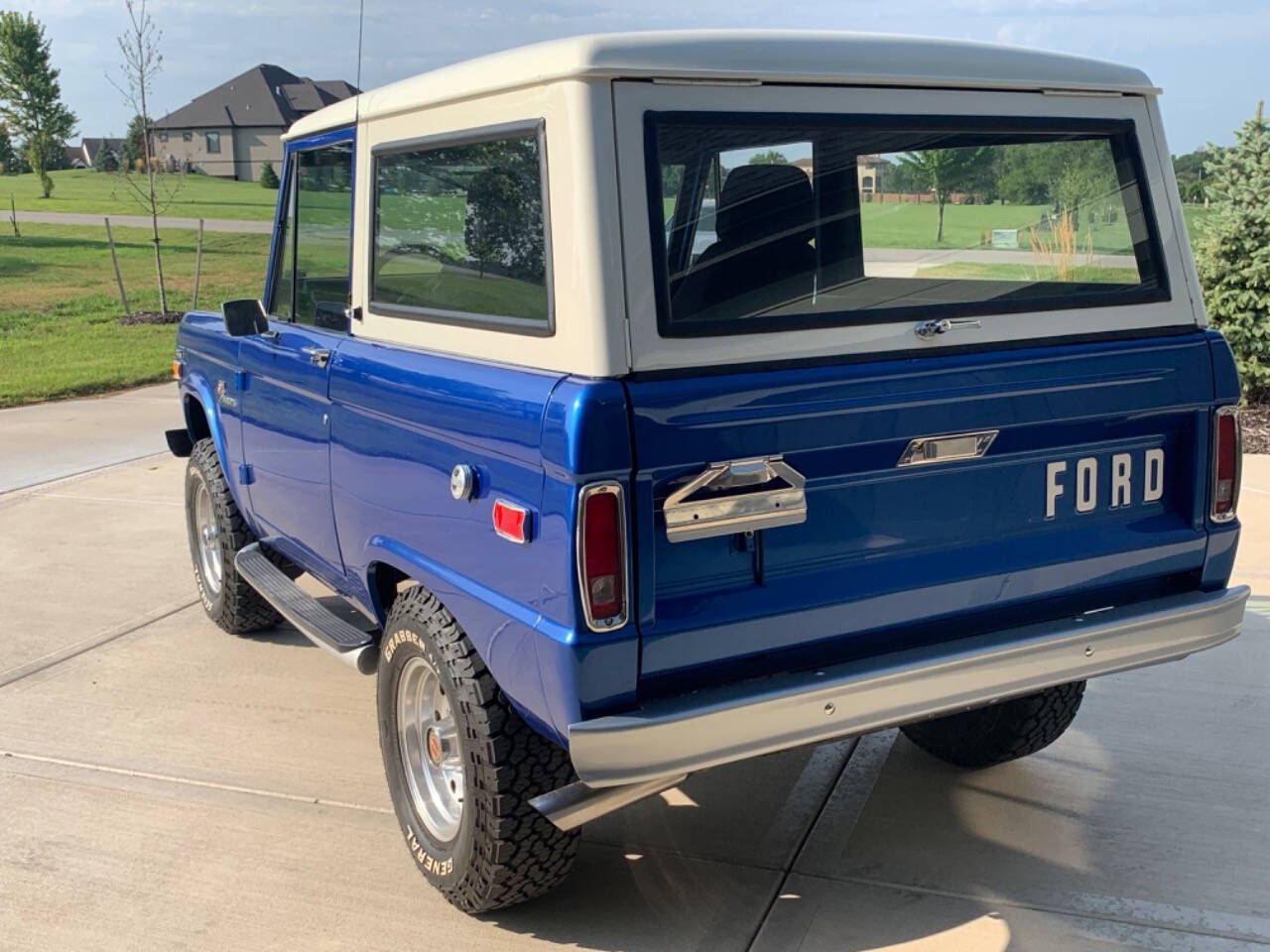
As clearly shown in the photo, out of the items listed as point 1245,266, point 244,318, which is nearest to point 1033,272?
point 244,318

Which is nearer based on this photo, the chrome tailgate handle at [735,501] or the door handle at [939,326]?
the chrome tailgate handle at [735,501]

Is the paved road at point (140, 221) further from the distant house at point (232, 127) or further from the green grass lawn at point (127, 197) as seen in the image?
the distant house at point (232, 127)

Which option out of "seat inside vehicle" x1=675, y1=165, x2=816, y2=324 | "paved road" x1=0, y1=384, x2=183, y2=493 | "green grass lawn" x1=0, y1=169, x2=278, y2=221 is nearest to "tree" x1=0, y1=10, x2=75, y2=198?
"green grass lawn" x1=0, y1=169, x2=278, y2=221

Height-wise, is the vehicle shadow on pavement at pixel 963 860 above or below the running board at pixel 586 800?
below

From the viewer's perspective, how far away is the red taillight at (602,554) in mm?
2734

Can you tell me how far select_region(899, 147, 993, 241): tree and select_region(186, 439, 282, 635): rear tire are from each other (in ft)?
10.5

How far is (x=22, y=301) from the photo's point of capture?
62.5 ft

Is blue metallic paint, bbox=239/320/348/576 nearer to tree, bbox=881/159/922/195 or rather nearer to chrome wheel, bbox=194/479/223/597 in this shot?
chrome wheel, bbox=194/479/223/597

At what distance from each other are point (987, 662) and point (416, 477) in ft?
4.94

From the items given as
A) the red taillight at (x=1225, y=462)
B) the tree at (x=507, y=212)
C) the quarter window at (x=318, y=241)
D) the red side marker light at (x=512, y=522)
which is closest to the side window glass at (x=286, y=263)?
the quarter window at (x=318, y=241)

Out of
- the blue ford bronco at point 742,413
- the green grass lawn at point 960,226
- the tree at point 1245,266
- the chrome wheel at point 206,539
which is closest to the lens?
the blue ford bronco at point 742,413

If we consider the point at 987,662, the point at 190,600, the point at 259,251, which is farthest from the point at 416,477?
the point at 259,251

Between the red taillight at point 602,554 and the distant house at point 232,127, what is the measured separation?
255 ft

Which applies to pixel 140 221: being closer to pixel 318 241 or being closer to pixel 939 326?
pixel 318 241
